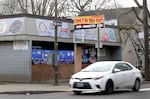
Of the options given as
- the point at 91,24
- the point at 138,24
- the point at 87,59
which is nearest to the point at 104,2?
the point at 138,24

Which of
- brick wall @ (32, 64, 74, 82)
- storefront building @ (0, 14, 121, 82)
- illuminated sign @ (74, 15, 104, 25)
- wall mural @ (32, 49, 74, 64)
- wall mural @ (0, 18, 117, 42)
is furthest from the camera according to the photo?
illuminated sign @ (74, 15, 104, 25)

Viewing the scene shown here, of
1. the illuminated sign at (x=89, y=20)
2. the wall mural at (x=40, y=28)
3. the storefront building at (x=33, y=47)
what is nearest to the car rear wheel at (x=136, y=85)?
the storefront building at (x=33, y=47)

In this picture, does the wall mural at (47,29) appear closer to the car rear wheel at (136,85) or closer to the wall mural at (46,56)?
the wall mural at (46,56)

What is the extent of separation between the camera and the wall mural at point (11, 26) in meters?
28.1

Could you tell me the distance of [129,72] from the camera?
21031mm

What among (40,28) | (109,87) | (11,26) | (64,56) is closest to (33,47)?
(40,28)

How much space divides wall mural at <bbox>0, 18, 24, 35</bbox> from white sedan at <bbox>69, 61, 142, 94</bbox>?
30.2 feet

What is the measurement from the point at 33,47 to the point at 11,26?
6.55 feet

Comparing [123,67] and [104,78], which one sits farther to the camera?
[123,67]

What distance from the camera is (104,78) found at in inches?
747

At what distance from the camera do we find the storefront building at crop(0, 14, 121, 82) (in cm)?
2811

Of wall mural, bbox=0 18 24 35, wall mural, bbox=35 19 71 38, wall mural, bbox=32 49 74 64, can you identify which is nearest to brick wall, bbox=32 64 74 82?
wall mural, bbox=32 49 74 64

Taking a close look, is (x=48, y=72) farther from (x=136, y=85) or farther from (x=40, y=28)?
(x=136, y=85)

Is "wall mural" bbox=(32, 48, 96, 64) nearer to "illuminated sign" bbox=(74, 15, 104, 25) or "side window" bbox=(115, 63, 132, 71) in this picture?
Answer: "illuminated sign" bbox=(74, 15, 104, 25)
